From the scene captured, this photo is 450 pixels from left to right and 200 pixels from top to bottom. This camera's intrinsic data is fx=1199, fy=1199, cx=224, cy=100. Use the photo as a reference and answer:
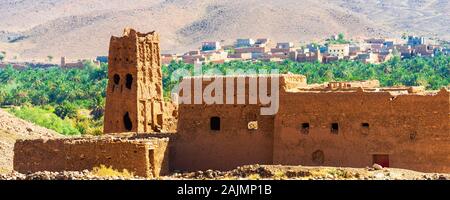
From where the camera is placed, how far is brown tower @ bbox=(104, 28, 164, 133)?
45.6m

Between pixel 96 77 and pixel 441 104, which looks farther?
pixel 96 77

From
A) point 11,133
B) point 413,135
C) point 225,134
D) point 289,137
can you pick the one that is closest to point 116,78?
point 11,133

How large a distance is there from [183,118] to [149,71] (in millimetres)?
11438

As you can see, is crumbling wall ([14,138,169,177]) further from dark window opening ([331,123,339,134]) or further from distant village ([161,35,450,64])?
distant village ([161,35,450,64])

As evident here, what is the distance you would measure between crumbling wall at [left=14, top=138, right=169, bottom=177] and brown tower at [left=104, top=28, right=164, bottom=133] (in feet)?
34.9

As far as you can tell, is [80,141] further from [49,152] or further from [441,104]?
[441,104]

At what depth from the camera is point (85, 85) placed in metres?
109

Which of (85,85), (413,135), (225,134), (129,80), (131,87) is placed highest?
(129,80)

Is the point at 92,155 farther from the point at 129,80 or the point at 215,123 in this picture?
the point at 129,80

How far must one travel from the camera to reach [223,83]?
34625mm

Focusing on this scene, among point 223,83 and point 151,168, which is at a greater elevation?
point 223,83

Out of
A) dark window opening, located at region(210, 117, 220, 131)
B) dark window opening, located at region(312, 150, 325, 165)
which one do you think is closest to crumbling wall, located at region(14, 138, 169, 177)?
dark window opening, located at region(210, 117, 220, 131)

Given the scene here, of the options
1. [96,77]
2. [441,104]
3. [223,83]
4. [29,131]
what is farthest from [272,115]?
[96,77]

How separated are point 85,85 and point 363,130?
260ft
